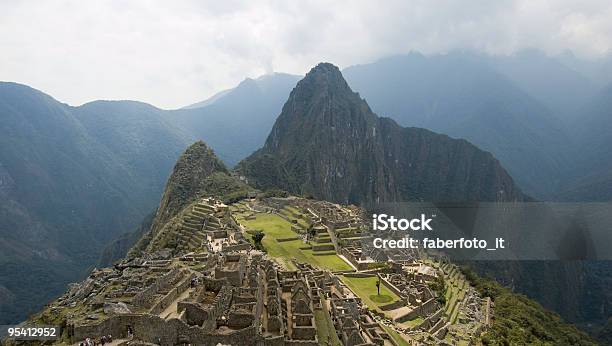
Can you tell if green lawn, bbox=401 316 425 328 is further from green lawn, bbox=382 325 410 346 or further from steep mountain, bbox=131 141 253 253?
steep mountain, bbox=131 141 253 253

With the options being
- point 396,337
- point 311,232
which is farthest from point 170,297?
point 311,232

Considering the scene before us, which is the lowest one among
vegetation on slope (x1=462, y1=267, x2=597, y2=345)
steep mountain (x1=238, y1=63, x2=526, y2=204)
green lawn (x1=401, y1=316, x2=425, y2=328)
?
vegetation on slope (x1=462, y1=267, x2=597, y2=345)

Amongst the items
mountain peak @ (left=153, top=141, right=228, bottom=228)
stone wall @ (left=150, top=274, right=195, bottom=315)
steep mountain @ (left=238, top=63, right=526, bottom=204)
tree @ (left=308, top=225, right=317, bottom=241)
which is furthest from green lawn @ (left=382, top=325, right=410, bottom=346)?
steep mountain @ (left=238, top=63, right=526, bottom=204)

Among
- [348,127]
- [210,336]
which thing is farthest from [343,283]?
[348,127]

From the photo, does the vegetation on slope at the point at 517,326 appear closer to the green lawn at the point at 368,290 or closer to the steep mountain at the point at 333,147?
the green lawn at the point at 368,290

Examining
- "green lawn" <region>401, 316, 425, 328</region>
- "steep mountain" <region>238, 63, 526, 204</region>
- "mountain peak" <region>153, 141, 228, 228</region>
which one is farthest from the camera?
"steep mountain" <region>238, 63, 526, 204</region>

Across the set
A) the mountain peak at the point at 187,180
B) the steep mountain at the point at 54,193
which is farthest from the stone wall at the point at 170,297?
the steep mountain at the point at 54,193

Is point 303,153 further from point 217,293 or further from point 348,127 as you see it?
point 217,293
